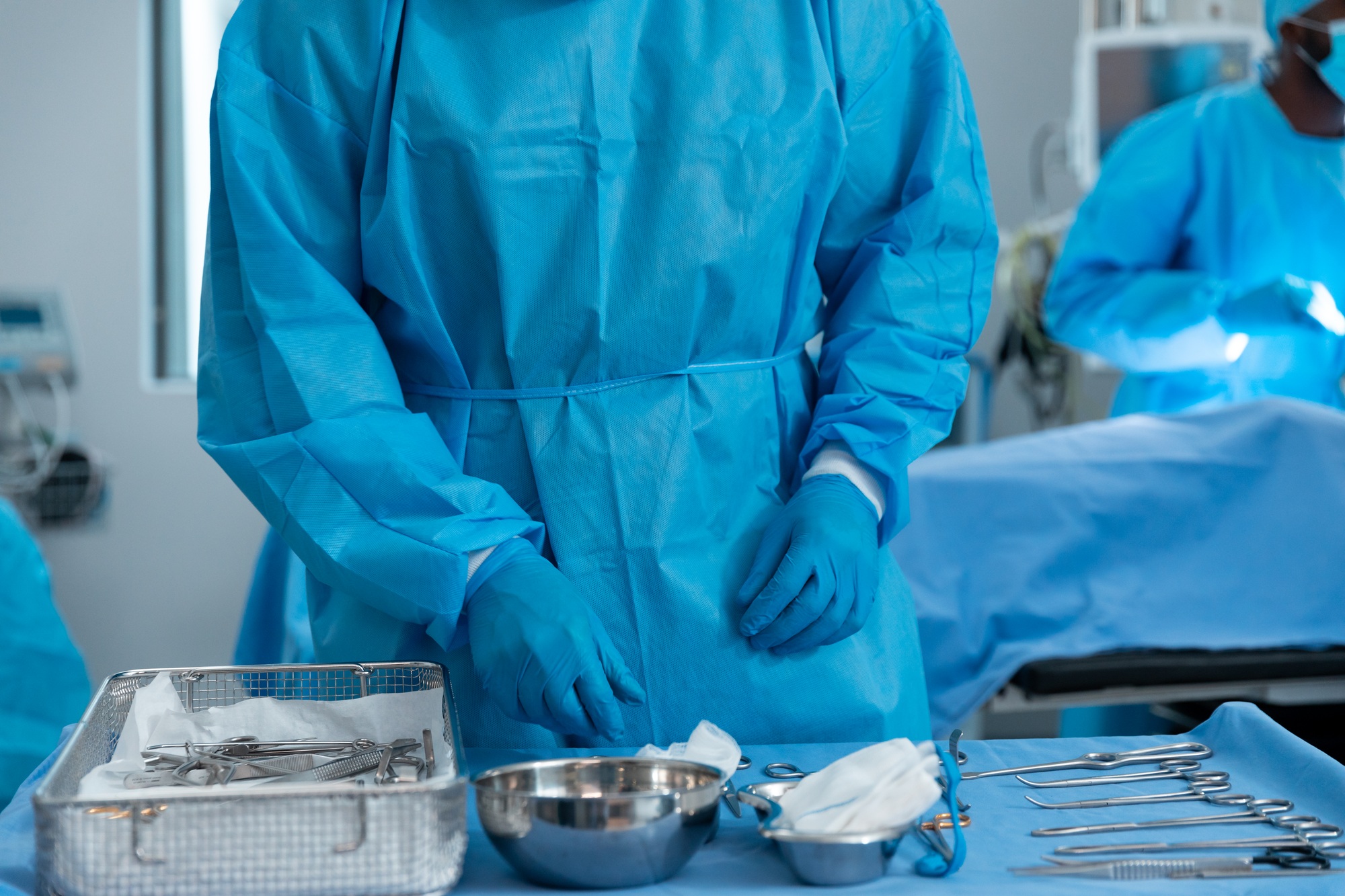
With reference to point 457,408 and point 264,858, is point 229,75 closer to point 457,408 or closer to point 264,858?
point 457,408

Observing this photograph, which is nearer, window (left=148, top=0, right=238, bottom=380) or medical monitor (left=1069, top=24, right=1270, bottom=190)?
medical monitor (left=1069, top=24, right=1270, bottom=190)

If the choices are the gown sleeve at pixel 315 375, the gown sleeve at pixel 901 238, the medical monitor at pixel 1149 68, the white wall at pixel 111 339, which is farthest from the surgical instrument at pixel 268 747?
the medical monitor at pixel 1149 68

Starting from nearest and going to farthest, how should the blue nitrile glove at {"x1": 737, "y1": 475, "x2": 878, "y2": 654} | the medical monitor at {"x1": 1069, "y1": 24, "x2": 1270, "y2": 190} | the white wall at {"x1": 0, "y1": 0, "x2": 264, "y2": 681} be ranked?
the blue nitrile glove at {"x1": 737, "y1": 475, "x2": 878, "y2": 654} → the medical monitor at {"x1": 1069, "y1": 24, "x2": 1270, "y2": 190} → the white wall at {"x1": 0, "y1": 0, "x2": 264, "y2": 681}

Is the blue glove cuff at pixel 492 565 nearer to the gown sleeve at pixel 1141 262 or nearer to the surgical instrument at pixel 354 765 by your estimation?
the surgical instrument at pixel 354 765

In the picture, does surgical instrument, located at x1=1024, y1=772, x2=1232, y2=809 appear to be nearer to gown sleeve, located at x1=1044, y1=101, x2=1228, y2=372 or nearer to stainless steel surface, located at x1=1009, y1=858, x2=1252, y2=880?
stainless steel surface, located at x1=1009, y1=858, x2=1252, y2=880

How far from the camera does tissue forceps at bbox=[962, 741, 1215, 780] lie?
0.87 metres

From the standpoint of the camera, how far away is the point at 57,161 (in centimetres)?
356

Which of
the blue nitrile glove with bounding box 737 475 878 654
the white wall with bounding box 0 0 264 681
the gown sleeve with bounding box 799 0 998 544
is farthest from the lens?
the white wall with bounding box 0 0 264 681

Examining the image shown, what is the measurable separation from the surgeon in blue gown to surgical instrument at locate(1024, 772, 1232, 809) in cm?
161

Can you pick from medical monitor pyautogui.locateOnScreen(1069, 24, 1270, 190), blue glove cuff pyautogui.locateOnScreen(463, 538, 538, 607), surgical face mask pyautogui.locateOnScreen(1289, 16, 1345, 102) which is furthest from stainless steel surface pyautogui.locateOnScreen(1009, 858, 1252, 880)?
medical monitor pyautogui.locateOnScreen(1069, 24, 1270, 190)

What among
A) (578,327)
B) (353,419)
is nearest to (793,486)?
(578,327)

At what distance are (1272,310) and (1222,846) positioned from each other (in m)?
1.76

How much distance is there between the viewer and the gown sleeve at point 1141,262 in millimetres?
2316

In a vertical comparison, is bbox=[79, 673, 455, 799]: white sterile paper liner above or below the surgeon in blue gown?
below
